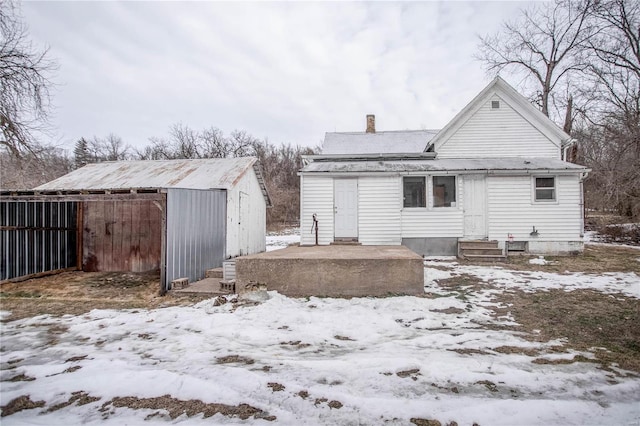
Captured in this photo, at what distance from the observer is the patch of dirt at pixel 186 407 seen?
2.66m

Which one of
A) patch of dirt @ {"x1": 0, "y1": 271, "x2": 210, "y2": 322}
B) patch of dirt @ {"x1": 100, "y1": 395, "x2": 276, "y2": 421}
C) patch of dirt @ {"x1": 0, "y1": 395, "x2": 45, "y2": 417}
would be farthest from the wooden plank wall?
patch of dirt @ {"x1": 100, "y1": 395, "x2": 276, "y2": 421}

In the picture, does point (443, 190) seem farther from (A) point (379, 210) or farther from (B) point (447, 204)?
(A) point (379, 210)

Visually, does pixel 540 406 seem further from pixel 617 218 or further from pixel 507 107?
pixel 617 218

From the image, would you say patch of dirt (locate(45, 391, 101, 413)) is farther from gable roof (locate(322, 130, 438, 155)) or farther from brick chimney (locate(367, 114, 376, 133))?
brick chimney (locate(367, 114, 376, 133))

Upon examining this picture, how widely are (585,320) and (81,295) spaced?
33.0 ft

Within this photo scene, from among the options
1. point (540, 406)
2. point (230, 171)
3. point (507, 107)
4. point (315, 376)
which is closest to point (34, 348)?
point (315, 376)

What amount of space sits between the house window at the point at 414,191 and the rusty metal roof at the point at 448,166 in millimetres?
434

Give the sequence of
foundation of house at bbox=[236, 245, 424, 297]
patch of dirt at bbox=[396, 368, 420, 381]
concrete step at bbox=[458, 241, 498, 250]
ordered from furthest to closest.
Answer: concrete step at bbox=[458, 241, 498, 250] < foundation of house at bbox=[236, 245, 424, 297] < patch of dirt at bbox=[396, 368, 420, 381]

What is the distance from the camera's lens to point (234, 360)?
146 inches

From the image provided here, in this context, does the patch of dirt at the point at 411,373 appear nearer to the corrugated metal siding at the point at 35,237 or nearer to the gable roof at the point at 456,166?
the gable roof at the point at 456,166

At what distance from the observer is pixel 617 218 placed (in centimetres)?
2295

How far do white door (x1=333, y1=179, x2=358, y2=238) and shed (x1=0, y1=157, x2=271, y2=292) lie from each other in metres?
3.25

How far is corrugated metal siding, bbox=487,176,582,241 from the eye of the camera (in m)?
11.4

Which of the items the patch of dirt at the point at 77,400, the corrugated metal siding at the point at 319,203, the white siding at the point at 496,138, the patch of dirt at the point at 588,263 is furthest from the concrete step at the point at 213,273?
the white siding at the point at 496,138
